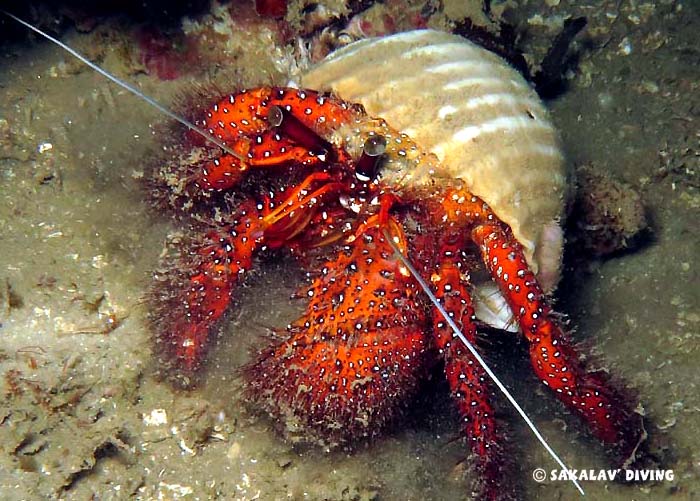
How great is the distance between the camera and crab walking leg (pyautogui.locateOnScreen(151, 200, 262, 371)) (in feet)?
8.91

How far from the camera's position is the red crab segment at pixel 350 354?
2488 mm

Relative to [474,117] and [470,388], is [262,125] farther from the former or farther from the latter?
[470,388]

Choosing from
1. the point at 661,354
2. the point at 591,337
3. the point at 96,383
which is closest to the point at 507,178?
the point at 591,337

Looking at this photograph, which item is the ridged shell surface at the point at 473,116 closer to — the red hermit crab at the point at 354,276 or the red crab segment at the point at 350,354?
the red hermit crab at the point at 354,276

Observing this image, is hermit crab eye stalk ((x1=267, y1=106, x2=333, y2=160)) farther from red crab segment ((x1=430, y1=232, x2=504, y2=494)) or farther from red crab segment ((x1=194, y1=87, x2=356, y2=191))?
red crab segment ((x1=430, y1=232, x2=504, y2=494))

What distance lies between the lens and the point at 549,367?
2.67m

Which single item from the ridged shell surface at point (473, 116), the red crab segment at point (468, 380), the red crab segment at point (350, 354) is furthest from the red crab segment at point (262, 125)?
the red crab segment at point (468, 380)

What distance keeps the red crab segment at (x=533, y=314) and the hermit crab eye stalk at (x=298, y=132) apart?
619mm

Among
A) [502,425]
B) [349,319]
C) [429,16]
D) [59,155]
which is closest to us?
[349,319]

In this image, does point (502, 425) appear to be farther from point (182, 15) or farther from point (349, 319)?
point (182, 15)

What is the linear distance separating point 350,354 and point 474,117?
3.99ft

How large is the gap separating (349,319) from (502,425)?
0.92 m

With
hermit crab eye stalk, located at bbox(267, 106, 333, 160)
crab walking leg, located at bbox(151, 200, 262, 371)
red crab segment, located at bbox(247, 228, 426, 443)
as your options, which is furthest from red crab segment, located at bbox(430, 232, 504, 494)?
crab walking leg, located at bbox(151, 200, 262, 371)

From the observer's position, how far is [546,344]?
2.64 metres
